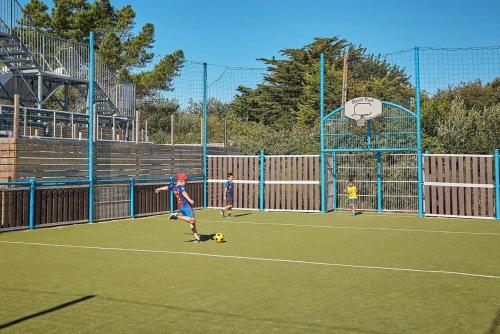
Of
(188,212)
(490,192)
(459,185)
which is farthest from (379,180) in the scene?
(188,212)

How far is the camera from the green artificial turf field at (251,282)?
286 inches

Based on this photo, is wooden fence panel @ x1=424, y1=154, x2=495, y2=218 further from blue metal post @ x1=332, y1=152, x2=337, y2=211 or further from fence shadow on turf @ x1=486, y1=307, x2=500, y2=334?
fence shadow on turf @ x1=486, y1=307, x2=500, y2=334

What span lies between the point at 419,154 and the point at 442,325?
16.5 metres

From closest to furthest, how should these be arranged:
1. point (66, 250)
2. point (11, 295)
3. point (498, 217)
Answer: point (11, 295) → point (66, 250) → point (498, 217)

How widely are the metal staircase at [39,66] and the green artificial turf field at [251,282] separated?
9.86 meters

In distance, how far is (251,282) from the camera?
979cm

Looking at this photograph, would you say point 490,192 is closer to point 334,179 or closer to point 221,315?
point 334,179

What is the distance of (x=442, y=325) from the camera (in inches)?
281

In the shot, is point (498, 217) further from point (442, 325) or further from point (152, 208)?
point (442, 325)

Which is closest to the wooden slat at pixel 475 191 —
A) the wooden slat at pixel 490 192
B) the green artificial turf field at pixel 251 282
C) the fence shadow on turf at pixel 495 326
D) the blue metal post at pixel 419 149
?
the wooden slat at pixel 490 192

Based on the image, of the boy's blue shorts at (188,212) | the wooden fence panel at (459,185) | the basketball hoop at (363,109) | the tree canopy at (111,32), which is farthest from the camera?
the tree canopy at (111,32)

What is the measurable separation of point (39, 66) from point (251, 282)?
1874cm

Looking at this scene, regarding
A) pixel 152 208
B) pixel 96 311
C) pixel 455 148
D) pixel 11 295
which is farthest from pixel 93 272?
pixel 455 148

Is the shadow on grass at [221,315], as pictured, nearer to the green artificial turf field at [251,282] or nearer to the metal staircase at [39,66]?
the green artificial turf field at [251,282]
